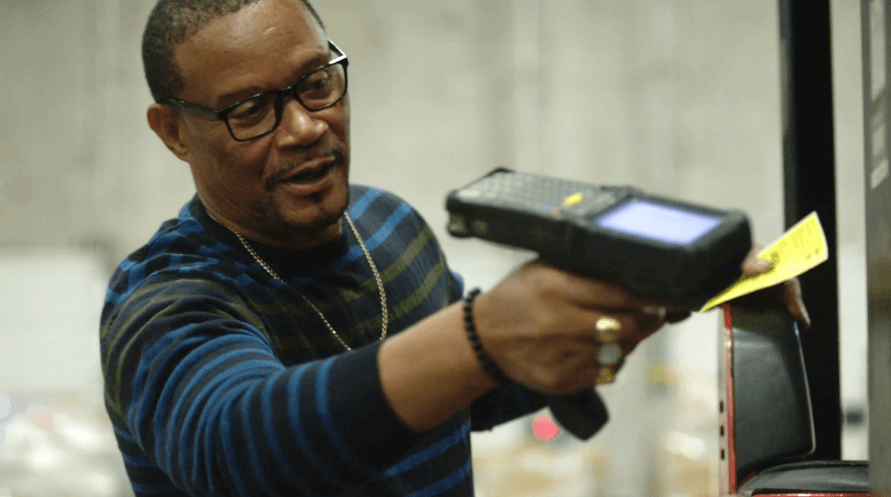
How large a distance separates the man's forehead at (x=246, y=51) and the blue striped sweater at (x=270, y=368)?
0.56ft

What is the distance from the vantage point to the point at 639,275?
1.35ft

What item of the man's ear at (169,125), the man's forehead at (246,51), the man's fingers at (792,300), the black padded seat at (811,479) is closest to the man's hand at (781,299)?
the man's fingers at (792,300)

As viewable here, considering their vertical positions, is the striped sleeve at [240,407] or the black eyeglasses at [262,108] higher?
the black eyeglasses at [262,108]

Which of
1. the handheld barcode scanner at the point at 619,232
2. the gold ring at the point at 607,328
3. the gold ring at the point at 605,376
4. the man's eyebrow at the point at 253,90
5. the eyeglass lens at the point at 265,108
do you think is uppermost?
the man's eyebrow at the point at 253,90

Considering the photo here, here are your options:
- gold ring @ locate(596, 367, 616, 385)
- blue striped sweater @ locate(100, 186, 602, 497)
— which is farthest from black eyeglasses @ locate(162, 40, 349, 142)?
gold ring @ locate(596, 367, 616, 385)

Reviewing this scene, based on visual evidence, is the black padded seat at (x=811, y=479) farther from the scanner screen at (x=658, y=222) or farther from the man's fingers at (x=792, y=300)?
the scanner screen at (x=658, y=222)

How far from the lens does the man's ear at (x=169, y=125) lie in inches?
37.6

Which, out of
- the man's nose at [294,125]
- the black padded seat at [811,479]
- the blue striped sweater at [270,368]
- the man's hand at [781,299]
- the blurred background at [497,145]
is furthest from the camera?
the blurred background at [497,145]

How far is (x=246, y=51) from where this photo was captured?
33.1 inches

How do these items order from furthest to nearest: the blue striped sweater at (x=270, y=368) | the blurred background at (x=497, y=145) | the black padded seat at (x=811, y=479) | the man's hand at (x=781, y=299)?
the blurred background at (x=497, y=145) → the man's hand at (x=781, y=299) → the black padded seat at (x=811, y=479) → the blue striped sweater at (x=270, y=368)

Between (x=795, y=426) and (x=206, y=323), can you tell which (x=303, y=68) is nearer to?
(x=206, y=323)

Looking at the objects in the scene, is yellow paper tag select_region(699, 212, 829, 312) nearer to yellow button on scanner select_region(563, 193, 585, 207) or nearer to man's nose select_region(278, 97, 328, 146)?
yellow button on scanner select_region(563, 193, 585, 207)

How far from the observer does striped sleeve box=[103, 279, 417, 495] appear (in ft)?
1.66

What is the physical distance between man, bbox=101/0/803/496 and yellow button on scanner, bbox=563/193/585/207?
42 millimetres
